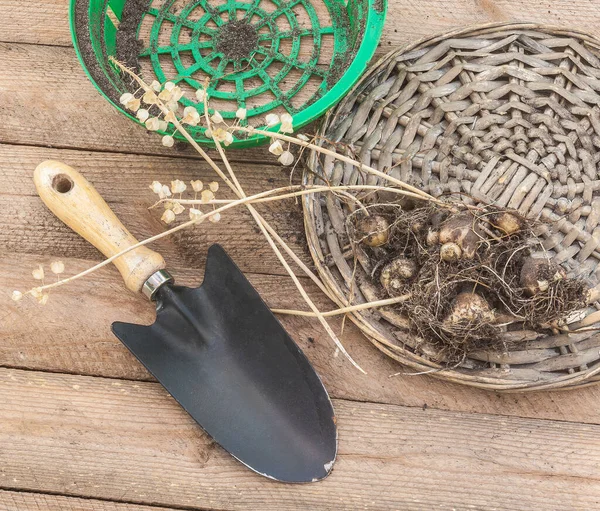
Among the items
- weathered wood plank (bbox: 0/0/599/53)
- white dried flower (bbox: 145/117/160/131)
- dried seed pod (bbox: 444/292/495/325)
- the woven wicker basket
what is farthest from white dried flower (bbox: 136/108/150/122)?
dried seed pod (bbox: 444/292/495/325)

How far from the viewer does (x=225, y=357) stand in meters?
0.84

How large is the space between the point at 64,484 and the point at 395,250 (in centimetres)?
57

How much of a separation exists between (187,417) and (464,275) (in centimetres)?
44

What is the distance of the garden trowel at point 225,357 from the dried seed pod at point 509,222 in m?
0.32

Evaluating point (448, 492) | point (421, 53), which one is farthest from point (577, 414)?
point (421, 53)

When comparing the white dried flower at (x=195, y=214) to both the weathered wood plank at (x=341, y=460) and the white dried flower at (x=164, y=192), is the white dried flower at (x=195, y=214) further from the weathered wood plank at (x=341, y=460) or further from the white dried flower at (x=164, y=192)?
the weathered wood plank at (x=341, y=460)

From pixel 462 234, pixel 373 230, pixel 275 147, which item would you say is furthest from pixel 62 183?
pixel 462 234

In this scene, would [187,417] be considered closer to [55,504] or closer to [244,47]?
[55,504]

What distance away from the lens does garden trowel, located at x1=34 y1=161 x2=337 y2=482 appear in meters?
0.80

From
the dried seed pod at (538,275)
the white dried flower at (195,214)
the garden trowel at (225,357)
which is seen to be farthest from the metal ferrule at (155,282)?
the dried seed pod at (538,275)

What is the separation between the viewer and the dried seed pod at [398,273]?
78 cm

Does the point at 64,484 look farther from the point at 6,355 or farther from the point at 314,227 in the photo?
the point at 314,227

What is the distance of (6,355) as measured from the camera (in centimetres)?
88

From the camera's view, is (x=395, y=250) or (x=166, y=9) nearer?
(x=395, y=250)
